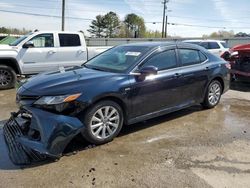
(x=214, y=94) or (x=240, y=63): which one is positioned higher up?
(x=240, y=63)

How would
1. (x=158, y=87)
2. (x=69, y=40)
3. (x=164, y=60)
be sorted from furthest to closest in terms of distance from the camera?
(x=69, y=40), (x=164, y=60), (x=158, y=87)

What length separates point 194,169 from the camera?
13.6ft

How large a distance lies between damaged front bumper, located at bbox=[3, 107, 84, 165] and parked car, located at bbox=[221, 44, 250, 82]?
7.10m

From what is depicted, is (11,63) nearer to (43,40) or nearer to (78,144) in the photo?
(43,40)

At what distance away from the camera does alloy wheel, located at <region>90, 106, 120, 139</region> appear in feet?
15.7

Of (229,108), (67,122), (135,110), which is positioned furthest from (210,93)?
(67,122)

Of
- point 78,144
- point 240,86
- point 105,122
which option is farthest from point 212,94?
point 240,86

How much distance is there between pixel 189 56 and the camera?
652 centimetres

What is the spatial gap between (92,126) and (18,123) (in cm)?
116

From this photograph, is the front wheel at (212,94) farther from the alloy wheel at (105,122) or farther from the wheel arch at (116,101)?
the alloy wheel at (105,122)

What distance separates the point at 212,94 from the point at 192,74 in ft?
3.46

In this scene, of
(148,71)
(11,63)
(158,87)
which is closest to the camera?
(148,71)

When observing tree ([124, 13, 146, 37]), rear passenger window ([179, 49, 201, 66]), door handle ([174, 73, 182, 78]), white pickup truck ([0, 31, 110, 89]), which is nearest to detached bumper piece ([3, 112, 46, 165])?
door handle ([174, 73, 182, 78])

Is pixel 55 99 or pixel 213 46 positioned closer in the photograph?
pixel 55 99
